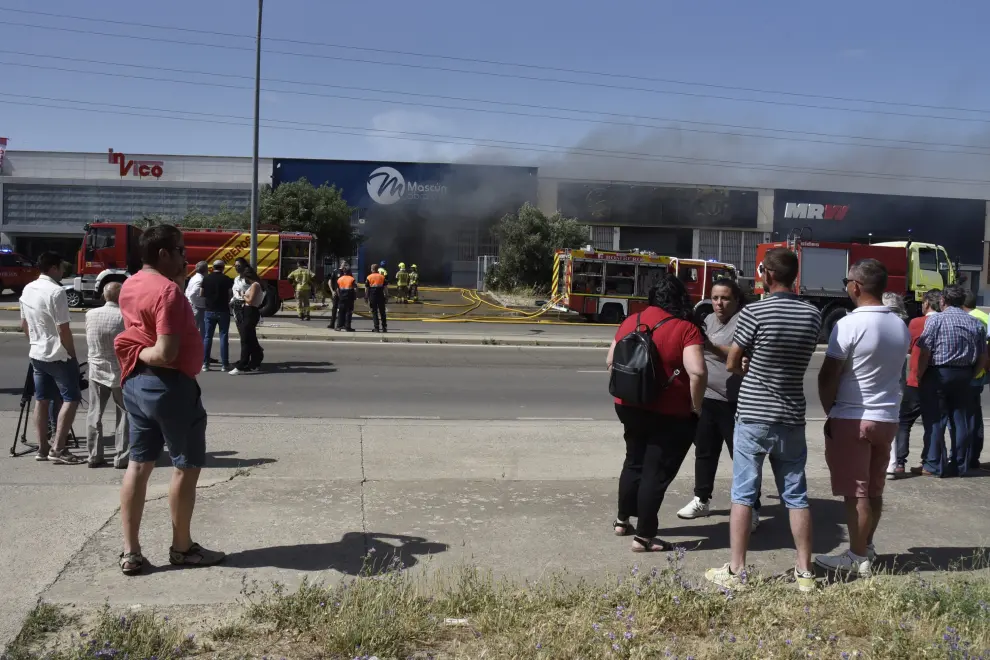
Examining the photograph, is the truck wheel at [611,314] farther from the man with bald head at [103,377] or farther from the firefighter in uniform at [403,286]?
the man with bald head at [103,377]

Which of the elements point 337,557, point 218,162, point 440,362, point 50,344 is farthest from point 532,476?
point 218,162

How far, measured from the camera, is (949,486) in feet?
21.9

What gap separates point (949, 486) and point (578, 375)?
7560 millimetres

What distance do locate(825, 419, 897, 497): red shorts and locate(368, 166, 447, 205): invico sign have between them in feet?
140

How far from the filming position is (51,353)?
6531 mm

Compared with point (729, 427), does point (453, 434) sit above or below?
below

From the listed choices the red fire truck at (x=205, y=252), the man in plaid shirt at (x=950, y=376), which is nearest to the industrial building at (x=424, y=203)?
the red fire truck at (x=205, y=252)

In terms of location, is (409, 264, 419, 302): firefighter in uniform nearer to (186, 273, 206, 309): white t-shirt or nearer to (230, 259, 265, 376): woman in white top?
(230, 259, 265, 376): woman in white top

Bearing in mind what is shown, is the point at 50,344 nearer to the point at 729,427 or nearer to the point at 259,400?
the point at 259,400

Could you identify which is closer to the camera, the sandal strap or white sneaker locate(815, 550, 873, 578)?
the sandal strap

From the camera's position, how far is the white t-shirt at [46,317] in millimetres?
6480

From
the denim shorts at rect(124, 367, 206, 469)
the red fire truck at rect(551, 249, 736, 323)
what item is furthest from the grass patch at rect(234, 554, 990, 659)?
the red fire truck at rect(551, 249, 736, 323)

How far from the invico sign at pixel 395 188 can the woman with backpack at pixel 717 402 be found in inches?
1634

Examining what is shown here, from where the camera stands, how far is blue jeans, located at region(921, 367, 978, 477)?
6871 mm
